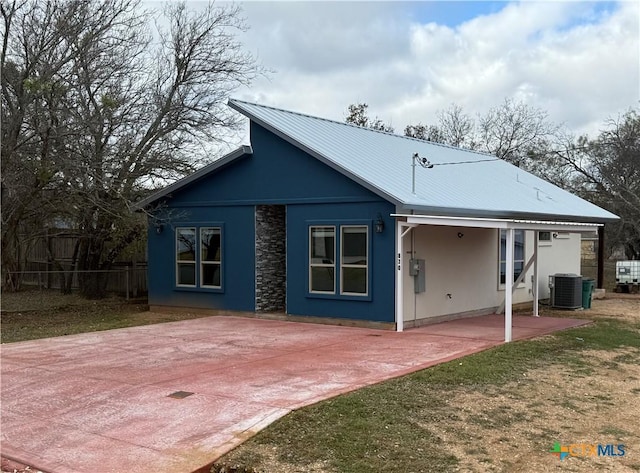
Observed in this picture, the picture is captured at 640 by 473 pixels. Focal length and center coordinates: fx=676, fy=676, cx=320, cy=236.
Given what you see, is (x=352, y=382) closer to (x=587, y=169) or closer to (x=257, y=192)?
(x=257, y=192)

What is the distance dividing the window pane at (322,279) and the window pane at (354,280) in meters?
0.31

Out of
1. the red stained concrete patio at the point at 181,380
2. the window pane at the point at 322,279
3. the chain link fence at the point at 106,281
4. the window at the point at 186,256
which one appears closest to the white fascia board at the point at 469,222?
the red stained concrete patio at the point at 181,380

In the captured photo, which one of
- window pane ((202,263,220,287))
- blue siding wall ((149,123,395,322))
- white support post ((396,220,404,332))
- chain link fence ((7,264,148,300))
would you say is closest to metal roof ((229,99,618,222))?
blue siding wall ((149,123,395,322))

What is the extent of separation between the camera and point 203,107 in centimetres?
1906

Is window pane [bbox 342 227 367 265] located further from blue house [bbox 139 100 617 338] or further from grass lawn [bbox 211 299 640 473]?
grass lawn [bbox 211 299 640 473]

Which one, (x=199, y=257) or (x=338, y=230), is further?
(x=199, y=257)

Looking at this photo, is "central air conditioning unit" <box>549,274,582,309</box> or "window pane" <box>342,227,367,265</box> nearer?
"window pane" <box>342,227,367,265</box>

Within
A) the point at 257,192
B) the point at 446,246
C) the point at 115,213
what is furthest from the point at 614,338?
the point at 115,213

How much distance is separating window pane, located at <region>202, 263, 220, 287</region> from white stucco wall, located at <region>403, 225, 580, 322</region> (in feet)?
16.0

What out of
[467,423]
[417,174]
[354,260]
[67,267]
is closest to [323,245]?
[354,260]

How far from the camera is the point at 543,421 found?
664 centimetres

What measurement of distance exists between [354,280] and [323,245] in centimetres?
108

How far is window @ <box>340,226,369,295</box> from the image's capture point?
43.5 feet

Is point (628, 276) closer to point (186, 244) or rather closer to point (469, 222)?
point (469, 222)
